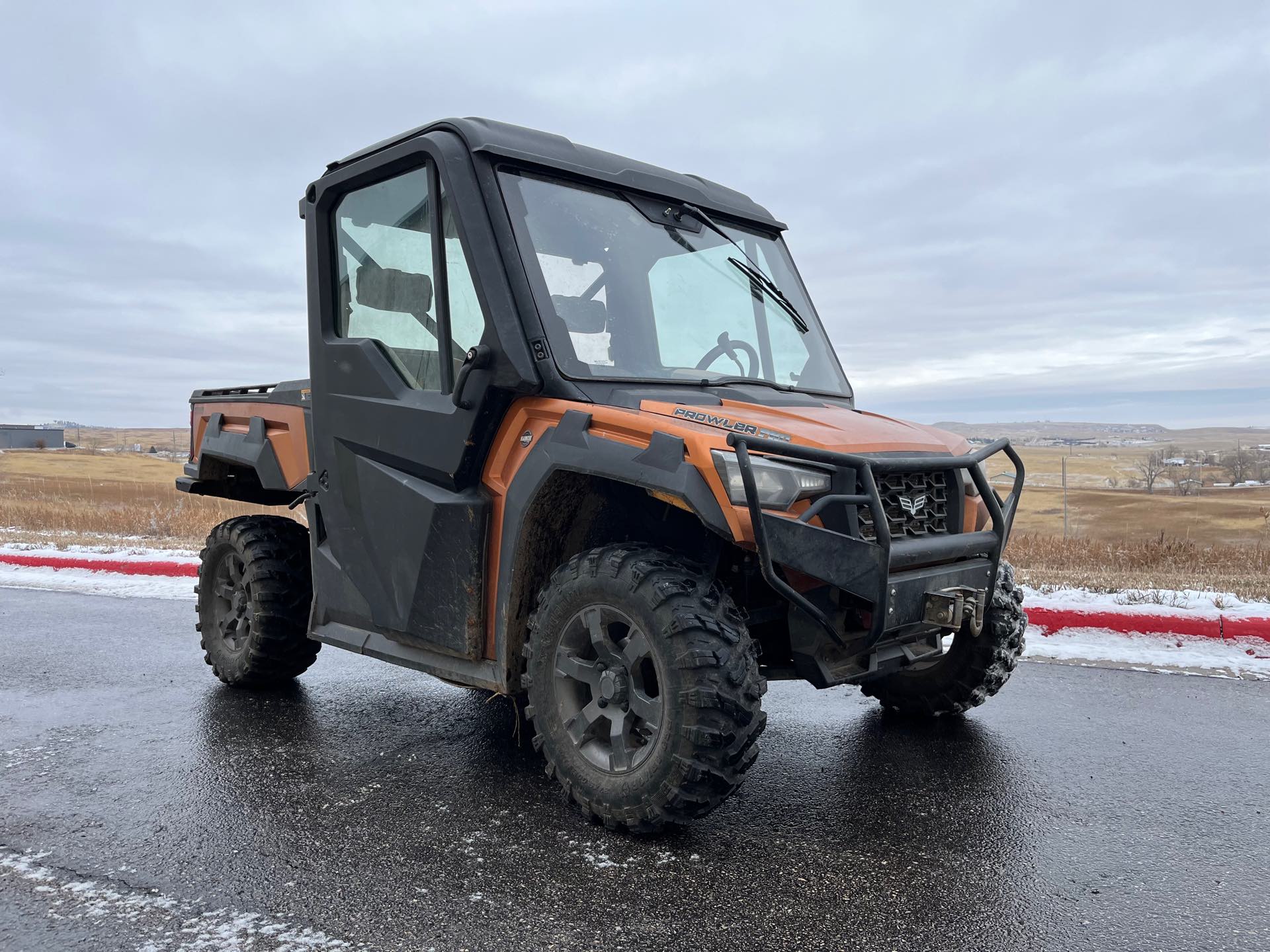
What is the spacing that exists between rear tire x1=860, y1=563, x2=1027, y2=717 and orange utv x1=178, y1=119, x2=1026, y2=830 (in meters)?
0.01

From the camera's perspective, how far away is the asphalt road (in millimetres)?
2801

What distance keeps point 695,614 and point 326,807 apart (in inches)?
64.6

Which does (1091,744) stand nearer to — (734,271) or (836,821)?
(836,821)

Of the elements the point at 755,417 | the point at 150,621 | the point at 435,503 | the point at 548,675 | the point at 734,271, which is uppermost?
the point at 734,271

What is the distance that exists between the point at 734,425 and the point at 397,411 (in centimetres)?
154

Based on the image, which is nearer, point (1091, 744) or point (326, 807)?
point (326, 807)

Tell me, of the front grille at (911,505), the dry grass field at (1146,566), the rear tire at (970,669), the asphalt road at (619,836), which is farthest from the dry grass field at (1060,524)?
the asphalt road at (619,836)

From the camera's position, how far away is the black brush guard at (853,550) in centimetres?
316

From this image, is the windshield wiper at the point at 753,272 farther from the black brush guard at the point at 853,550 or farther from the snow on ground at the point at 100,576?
the snow on ground at the point at 100,576

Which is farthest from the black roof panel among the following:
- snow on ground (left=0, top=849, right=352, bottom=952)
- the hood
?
snow on ground (left=0, top=849, right=352, bottom=952)

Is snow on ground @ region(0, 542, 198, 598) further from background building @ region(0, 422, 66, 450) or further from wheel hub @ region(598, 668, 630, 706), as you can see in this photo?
background building @ region(0, 422, 66, 450)

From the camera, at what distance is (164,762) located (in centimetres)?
427

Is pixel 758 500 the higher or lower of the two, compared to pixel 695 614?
higher

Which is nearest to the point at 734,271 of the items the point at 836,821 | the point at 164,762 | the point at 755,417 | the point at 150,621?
the point at 755,417
